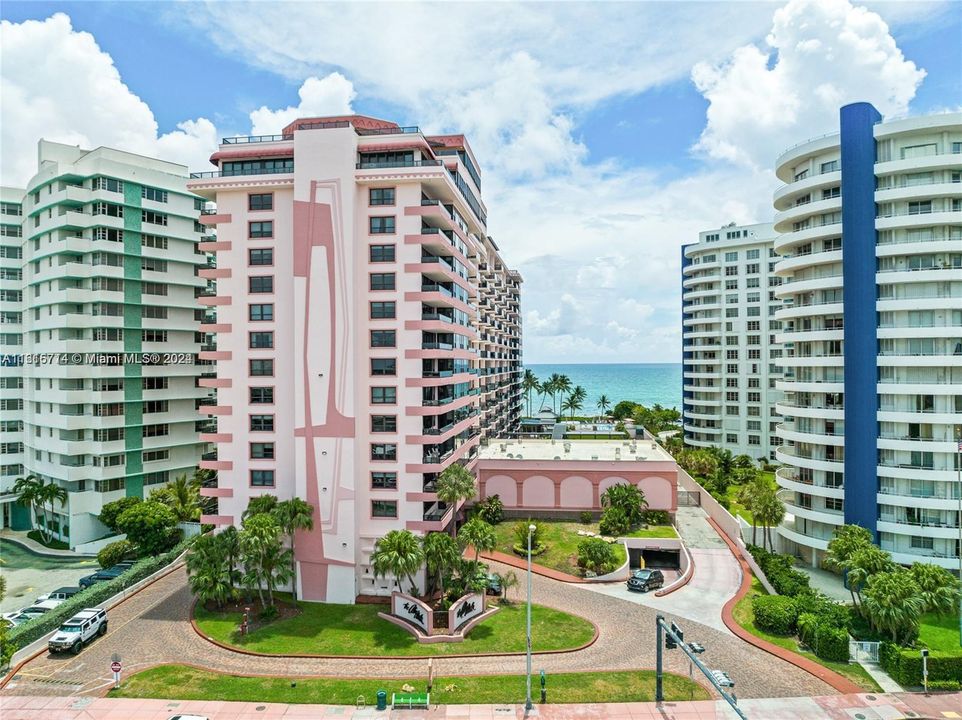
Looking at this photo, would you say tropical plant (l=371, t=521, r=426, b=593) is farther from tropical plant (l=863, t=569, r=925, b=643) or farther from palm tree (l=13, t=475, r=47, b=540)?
palm tree (l=13, t=475, r=47, b=540)

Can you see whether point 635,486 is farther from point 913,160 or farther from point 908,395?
point 913,160

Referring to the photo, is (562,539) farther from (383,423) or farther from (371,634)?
(371,634)

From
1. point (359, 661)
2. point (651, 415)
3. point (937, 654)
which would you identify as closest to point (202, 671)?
point (359, 661)

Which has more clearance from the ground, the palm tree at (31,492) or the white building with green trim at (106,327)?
the white building with green trim at (106,327)

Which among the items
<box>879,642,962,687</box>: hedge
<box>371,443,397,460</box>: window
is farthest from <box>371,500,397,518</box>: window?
<box>879,642,962,687</box>: hedge

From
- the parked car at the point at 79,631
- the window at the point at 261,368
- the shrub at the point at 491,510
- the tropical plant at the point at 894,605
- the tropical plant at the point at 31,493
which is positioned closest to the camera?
the tropical plant at the point at 894,605

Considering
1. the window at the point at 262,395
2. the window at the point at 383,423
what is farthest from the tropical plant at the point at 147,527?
the window at the point at 383,423

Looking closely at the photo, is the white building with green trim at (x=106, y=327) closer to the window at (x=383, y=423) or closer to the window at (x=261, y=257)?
the window at (x=261, y=257)
